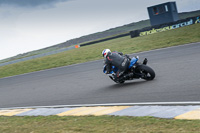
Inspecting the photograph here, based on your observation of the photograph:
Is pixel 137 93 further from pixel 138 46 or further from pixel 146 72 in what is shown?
pixel 138 46

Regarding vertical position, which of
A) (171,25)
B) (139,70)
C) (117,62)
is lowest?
(139,70)

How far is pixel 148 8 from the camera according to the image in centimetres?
4684

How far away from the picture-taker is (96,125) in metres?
6.24

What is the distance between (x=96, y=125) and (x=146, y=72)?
170 inches

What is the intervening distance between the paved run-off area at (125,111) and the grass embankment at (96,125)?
31 cm

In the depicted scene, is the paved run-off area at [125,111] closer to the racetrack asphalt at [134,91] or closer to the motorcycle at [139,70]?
the racetrack asphalt at [134,91]

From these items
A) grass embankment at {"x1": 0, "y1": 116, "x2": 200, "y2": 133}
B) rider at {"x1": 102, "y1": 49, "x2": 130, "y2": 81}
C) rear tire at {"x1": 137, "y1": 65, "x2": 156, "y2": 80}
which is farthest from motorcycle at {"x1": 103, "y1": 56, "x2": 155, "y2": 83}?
grass embankment at {"x1": 0, "y1": 116, "x2": 200, "y2": 133}

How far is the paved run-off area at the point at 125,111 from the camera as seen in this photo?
5.90 m

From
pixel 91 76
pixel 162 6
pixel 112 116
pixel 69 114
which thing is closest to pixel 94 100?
pixel 69 114

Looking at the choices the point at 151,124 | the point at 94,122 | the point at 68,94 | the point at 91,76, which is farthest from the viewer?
the point at 91,76

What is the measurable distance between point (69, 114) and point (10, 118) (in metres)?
→ 2.07

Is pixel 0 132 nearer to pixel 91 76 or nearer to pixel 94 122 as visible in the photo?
pixel 94 122

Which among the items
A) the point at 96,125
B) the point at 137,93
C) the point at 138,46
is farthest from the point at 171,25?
the point at 96,125

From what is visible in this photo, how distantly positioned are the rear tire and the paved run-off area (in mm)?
2503
